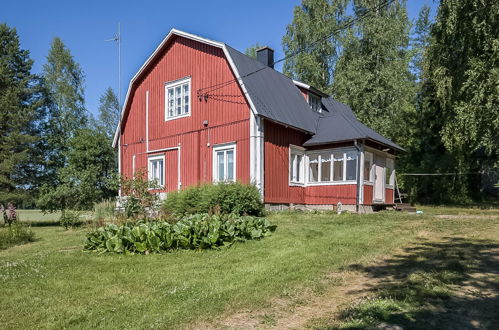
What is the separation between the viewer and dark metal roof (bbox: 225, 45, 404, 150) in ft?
51.8

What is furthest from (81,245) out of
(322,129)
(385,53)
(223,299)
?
(385,53)

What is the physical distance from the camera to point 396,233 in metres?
9.62

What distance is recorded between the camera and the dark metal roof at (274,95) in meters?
15.6

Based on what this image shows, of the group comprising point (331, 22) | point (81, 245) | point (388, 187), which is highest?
point (331, 22)

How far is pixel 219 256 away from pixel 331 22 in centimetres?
2917

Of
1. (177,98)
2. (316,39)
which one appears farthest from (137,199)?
(316,39)

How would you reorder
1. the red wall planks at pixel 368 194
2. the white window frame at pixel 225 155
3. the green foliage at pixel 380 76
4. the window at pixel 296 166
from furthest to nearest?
1. the green foliage at pixel 380 76
2. the window at pixel 296 166
3. the red wall planks at pixel 368 194
4. the white window frame at pixel 225 155

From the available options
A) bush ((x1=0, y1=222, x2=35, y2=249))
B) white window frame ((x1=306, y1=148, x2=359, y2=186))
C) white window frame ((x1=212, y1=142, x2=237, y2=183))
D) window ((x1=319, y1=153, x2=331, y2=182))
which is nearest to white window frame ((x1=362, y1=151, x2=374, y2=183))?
white window frame ((x1=306, y1=148, x2=359, y2=186))

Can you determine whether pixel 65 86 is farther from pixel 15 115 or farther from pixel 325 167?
pixel 325 167

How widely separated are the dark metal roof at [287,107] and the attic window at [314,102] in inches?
21.3

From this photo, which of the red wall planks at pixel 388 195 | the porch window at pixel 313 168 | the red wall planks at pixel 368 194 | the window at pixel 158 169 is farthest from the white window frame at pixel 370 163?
the window at pixel 158 169

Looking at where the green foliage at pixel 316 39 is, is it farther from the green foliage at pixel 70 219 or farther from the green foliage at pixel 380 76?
the green foliage at pixel 70 219

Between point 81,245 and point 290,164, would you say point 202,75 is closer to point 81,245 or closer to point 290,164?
point 290,164

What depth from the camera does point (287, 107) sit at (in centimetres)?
1720
